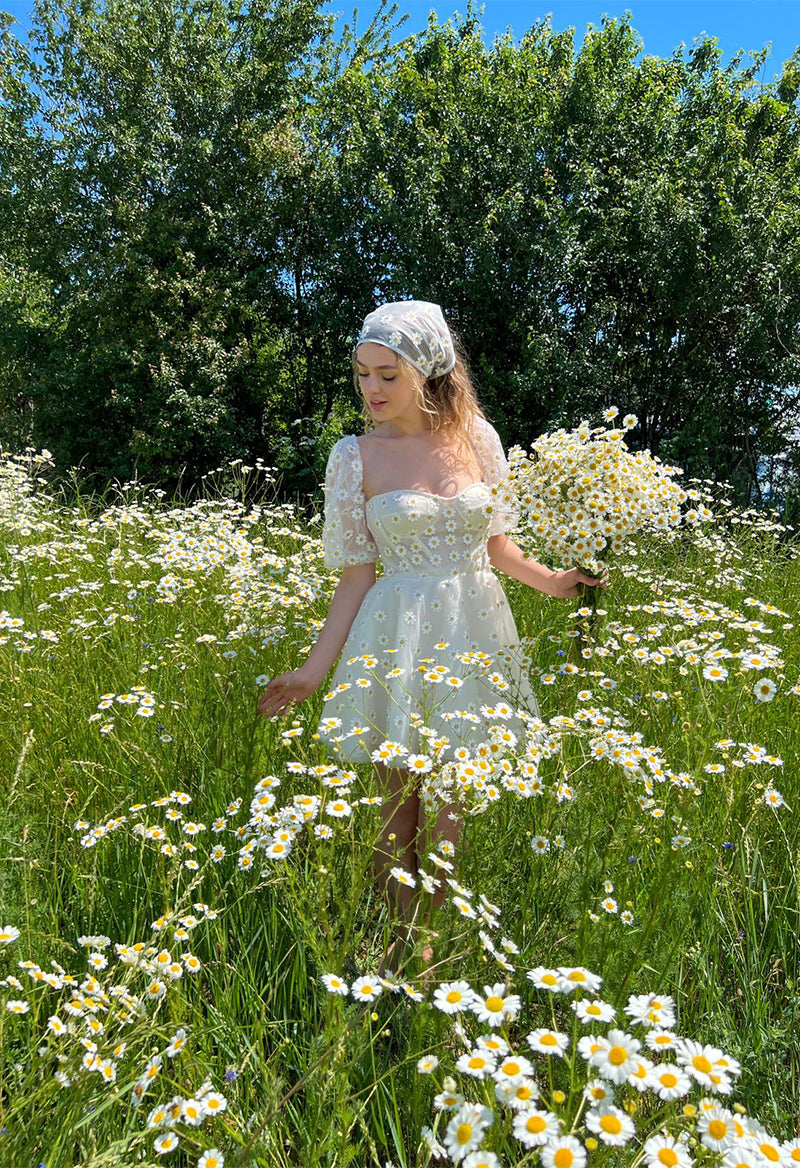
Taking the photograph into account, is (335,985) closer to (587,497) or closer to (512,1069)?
(512,1069)

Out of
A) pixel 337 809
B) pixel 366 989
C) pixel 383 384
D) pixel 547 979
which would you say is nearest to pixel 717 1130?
pixel 547 979

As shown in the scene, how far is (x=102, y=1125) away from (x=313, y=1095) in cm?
36

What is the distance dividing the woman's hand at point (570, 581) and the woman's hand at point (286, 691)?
806 millimetres

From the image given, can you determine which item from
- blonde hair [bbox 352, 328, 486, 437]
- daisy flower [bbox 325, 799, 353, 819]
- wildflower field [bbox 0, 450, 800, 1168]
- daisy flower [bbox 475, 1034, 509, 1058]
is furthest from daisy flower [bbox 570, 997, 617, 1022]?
blonde hair [bbox 352, 328, 486, 437]

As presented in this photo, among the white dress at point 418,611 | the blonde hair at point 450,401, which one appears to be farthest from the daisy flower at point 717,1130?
the blonde hair at point 450,401

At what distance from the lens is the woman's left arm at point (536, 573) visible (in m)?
2.39

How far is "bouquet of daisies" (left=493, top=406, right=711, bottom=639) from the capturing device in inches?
89.9

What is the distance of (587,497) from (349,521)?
71 cm

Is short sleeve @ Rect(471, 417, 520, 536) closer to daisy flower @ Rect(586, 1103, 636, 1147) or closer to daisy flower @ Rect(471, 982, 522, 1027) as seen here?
daisy flower @ Rect(471, 982, 522, 1027)

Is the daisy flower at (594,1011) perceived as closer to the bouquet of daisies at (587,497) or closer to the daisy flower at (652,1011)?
the daisy flower at (652,1011)

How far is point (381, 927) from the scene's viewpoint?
2062 millimetres

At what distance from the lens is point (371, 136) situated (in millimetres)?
10297

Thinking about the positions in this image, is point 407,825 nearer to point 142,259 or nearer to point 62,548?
point 62,548

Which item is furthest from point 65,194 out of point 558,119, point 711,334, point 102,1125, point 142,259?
point 102,1125
